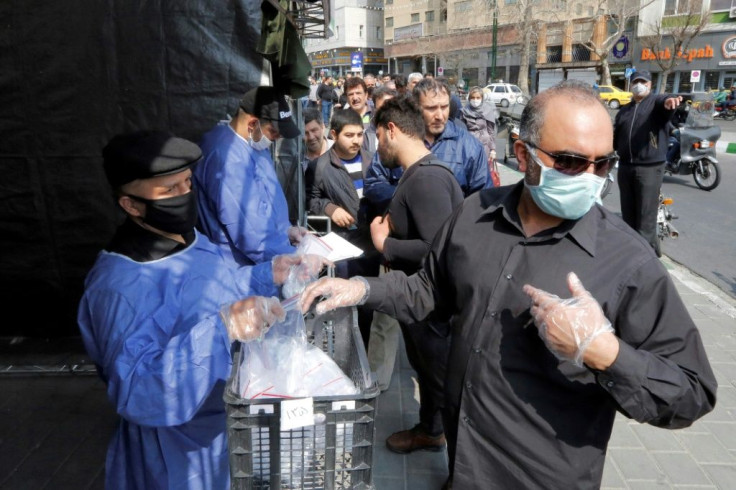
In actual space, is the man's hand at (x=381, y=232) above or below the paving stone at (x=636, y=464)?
above

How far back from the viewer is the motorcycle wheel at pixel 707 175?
10.6 m

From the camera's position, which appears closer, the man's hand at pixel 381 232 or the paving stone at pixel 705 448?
the man's hand at pixel 381 232

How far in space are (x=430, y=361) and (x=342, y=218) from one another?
1696mm

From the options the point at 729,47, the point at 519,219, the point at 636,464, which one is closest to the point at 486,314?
the point at 519,219

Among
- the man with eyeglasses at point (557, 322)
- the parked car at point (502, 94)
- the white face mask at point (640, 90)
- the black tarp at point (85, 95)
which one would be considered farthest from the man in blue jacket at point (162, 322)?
the parked car at point (502, 94)

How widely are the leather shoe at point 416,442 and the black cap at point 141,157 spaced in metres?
2.34

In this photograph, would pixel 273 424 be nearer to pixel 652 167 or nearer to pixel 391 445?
pixel 391 445

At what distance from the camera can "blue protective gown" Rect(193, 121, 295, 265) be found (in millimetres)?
3006

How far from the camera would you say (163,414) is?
1.69 meters

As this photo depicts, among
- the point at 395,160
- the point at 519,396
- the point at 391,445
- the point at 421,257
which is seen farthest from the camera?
the point at 391,445

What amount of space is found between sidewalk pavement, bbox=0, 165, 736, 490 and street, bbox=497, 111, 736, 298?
268cm

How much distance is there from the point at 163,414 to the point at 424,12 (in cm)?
6733

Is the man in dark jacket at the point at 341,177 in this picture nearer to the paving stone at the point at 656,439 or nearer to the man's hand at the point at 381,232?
the man's hand at the point at 381,232

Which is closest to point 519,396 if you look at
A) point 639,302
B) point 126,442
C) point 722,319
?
point 639,302
